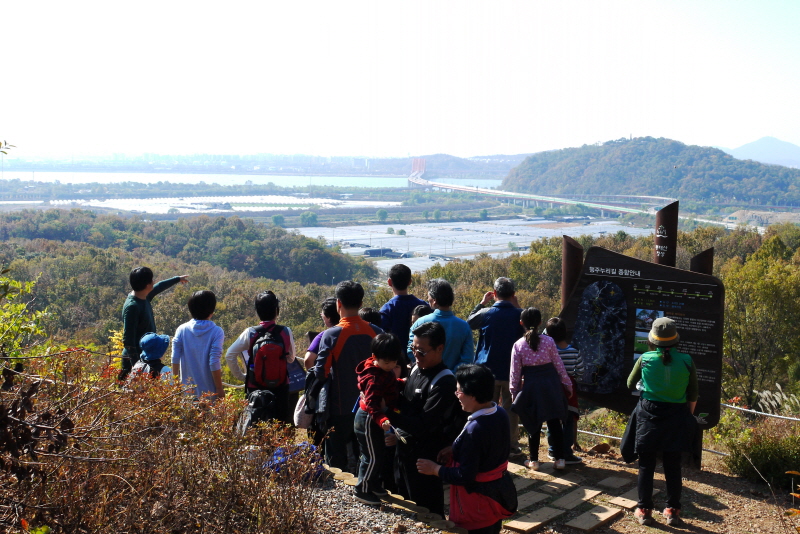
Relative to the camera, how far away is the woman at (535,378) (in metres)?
4.79

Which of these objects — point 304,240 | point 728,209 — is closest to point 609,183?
point 728,209

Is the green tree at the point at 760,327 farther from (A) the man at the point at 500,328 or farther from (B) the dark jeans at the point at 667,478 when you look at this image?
(B) the dark jeans at the point at 667,478

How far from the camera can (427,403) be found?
3506 millimetres

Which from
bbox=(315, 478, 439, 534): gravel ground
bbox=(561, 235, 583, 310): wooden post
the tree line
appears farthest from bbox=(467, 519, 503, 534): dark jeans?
the tree line

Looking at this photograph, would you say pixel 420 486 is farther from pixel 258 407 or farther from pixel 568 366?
pixel 568 366

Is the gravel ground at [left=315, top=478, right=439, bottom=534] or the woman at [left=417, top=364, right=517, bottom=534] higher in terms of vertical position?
the woman at [left=417, top=364, right=517, bottom=534]

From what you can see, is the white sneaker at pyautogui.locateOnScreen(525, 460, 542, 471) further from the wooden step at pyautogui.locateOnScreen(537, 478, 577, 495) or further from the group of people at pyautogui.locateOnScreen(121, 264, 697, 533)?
the wooden step at pyautogui.locateOnScreen(537, 478, 577, 495)

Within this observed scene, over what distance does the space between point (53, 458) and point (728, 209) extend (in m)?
94.9

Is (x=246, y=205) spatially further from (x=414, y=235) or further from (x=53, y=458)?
(x=53, y=458)

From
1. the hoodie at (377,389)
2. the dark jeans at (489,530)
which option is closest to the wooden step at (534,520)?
the dark jeans at (489,530)

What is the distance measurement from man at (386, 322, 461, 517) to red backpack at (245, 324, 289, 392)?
3.49 ft

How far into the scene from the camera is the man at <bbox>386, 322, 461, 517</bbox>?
349 centimetres

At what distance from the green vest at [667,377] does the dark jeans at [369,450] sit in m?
1.69

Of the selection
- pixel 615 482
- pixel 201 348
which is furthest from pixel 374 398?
pixel 615 482
